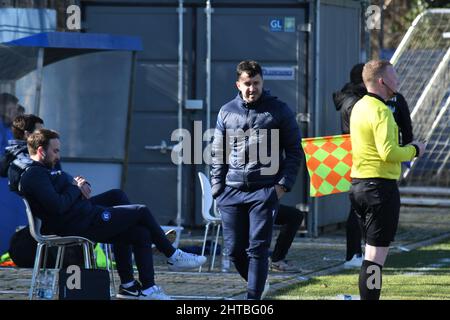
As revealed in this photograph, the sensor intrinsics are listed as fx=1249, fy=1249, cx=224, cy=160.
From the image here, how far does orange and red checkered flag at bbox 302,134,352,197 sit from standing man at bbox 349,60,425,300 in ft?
12.0

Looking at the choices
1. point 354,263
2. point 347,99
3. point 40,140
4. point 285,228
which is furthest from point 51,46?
point 354,263

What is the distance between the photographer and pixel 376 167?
30.1 feet

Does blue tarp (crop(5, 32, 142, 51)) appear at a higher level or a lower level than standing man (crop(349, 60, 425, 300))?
higher

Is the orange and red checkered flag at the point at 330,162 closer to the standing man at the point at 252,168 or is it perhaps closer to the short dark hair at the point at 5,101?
the short dark hair at the point at 5,101

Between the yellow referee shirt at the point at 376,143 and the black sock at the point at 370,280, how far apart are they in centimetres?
68

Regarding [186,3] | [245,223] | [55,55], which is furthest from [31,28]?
[245,223]

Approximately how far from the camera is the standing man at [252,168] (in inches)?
375

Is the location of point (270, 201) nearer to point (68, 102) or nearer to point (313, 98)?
point (68, 102)

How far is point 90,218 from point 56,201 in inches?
15.4

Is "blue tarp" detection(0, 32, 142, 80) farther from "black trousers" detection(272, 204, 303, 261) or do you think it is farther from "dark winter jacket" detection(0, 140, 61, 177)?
"black trousers" detection(272, 204, 303, 261)

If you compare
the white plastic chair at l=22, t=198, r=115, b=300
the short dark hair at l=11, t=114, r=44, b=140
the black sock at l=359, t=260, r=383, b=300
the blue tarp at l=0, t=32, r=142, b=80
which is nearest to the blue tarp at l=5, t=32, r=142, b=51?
the blue tarp at l=0, t=32, r=142, b=80

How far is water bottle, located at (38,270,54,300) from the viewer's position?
398 inches

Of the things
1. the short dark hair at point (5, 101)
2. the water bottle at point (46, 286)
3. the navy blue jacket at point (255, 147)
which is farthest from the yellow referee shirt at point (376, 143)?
the short dark hair at point (5, 101)

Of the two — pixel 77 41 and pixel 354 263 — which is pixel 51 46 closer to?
pixel 77 41
